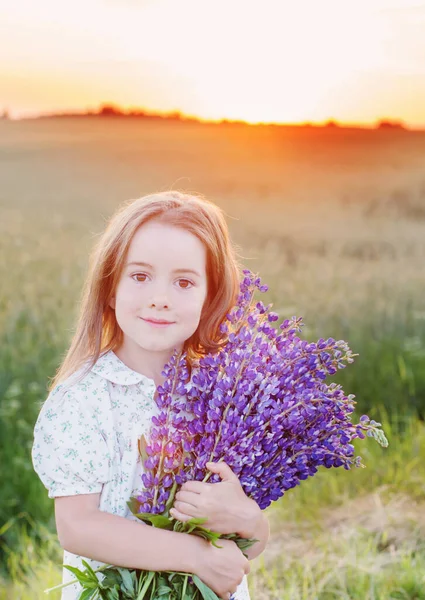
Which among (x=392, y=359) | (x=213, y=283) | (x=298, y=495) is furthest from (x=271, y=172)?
(x=213, y=283)

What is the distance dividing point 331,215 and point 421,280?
757mm

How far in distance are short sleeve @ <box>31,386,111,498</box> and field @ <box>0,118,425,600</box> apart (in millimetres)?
1452

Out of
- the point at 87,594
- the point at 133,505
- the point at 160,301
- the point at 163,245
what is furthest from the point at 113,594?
the point at 163,245

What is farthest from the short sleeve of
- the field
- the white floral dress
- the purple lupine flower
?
the field

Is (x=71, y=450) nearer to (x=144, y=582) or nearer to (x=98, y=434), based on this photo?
(x=98, y=434)

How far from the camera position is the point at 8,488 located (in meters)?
3.89

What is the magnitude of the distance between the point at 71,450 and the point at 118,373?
207mm

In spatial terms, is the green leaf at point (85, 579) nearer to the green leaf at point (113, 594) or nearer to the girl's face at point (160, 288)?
the green leaf at point (113, 594)

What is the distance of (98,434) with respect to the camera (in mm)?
1815

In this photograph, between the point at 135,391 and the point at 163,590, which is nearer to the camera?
the point at 163,590

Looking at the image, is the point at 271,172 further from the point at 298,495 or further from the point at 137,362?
the point at 137,362

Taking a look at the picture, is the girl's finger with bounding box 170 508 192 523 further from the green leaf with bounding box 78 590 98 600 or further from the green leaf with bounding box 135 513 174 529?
the green leaf with bounding box 78 590 98 600

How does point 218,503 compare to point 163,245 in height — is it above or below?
below

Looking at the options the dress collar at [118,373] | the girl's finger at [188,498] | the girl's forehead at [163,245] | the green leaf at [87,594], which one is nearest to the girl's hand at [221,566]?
the girl's finger at [188,498]
